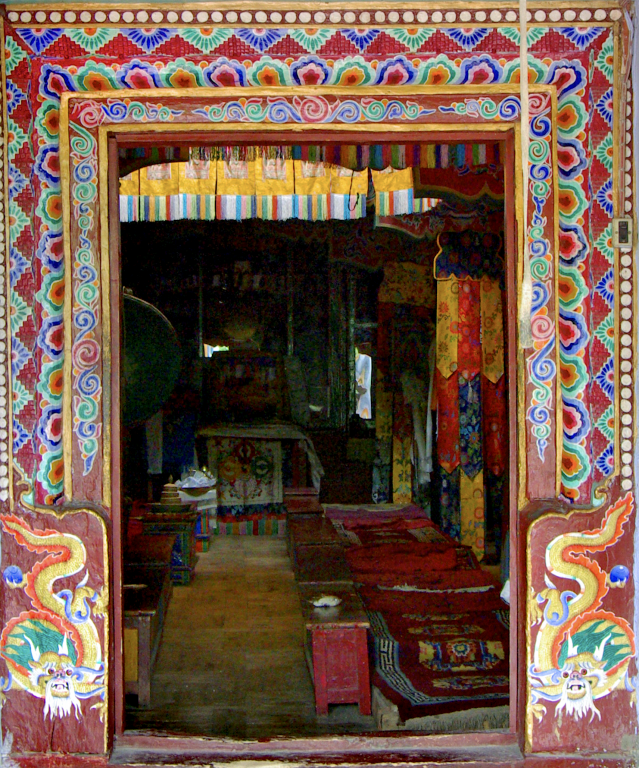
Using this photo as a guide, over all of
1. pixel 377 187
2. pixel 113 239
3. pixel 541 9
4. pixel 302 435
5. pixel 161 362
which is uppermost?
pixel 541 9

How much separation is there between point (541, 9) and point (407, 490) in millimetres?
5836

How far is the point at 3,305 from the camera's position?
2.75 metres

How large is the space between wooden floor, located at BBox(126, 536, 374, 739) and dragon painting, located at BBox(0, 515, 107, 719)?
0.57 metres

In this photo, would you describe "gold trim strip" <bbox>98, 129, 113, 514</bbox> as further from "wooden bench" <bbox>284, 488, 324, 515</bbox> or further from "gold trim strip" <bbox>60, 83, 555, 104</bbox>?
"wooden bench" <bbox>284, 488, 324, 515</bbox>

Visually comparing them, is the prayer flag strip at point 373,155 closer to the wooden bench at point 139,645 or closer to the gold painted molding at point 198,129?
the gold painted molding at point 198,129

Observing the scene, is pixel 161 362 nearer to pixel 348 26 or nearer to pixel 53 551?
pixel 53 551

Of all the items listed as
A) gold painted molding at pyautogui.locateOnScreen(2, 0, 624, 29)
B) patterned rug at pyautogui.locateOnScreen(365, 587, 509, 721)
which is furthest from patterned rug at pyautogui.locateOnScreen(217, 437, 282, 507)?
gold painted molding at pyautogui.locateOnScreen(2, 0, 624, 29)

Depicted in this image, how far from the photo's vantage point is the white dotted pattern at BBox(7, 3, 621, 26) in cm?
272

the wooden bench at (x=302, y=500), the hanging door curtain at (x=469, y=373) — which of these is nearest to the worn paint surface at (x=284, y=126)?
the hanging door curtain at (x=469, y=373)

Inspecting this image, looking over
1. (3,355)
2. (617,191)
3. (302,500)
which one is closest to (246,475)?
(302,500)

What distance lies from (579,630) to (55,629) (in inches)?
68.0

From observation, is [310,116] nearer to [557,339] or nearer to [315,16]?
[315,16]

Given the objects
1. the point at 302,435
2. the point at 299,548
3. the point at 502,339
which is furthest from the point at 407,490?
the point at 299,548

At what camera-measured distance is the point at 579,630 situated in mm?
2773
